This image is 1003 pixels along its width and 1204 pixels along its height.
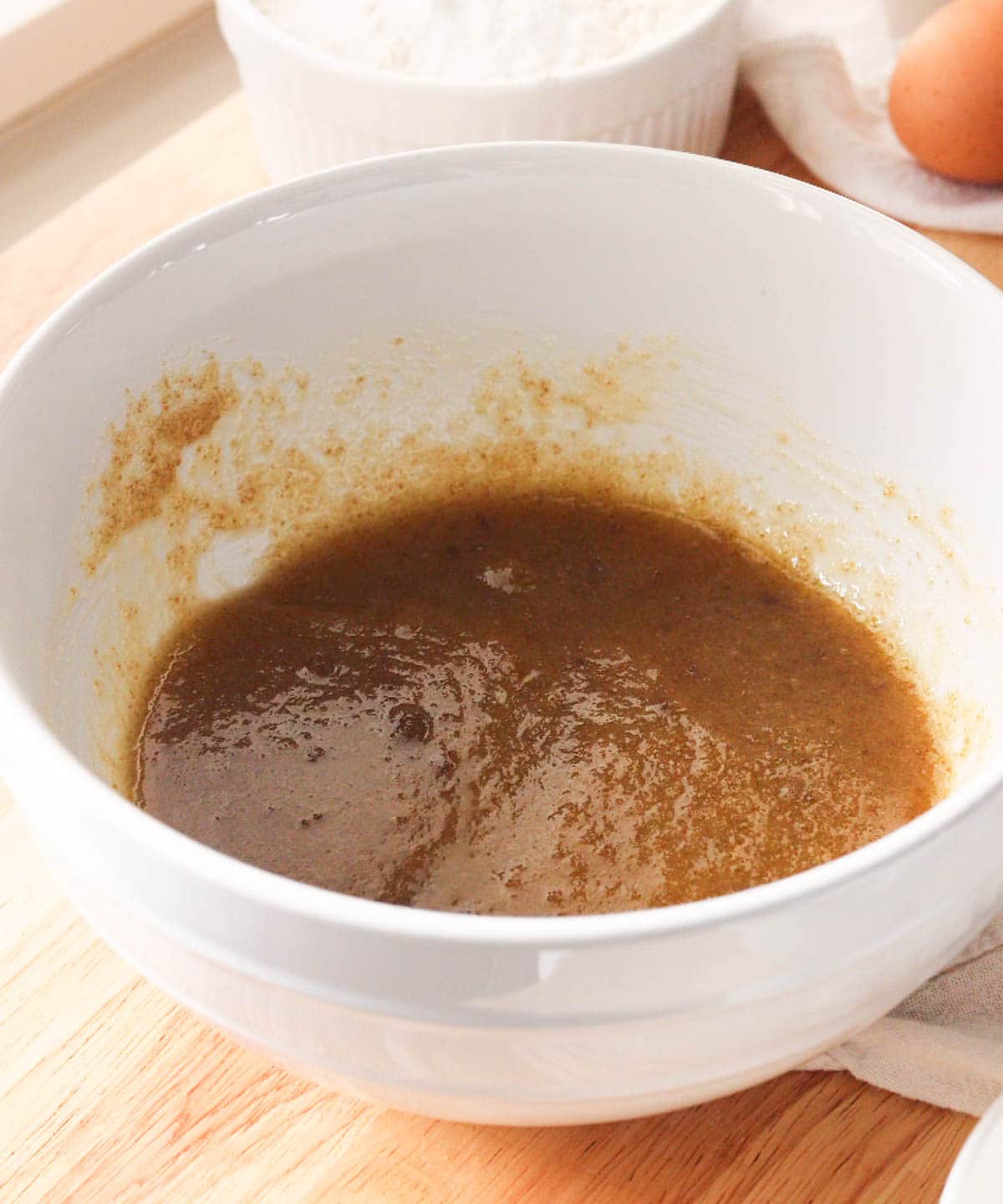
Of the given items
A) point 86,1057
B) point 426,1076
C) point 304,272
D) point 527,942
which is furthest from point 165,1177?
point 304,272

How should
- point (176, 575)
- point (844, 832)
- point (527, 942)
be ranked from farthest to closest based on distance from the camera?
point (176, 575) < point (844, 832) < point (527, 942)

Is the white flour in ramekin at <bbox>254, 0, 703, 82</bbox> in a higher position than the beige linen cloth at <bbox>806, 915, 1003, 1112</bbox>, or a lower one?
higher

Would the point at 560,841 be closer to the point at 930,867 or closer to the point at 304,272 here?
the point at 930,867

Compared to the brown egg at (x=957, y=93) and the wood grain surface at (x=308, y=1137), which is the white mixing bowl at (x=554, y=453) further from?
the brown egg at (x=957, y=93)

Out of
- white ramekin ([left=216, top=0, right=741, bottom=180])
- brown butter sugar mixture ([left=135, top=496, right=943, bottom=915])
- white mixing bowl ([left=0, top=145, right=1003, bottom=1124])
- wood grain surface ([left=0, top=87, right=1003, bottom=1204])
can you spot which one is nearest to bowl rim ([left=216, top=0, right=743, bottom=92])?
white ramekin ([left=216, top=0, right=741, bottom=180])

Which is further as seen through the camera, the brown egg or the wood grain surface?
the brown egg

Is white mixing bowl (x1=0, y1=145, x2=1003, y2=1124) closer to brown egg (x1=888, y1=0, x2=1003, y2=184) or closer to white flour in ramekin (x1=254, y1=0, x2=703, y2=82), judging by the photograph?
white flour in ramekin (x1=254, y1=0, x2=703, y2=82)
